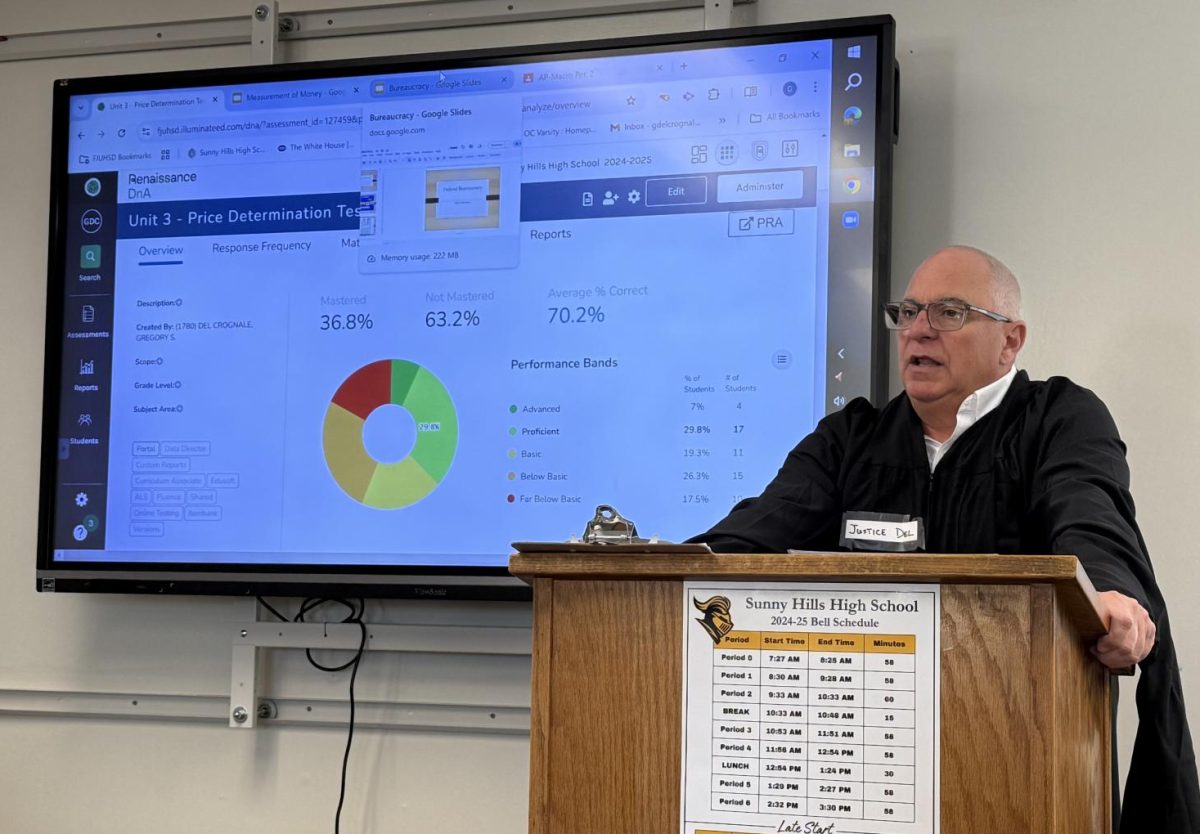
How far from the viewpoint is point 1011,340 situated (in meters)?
2.34

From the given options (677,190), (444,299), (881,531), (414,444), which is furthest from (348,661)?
(881,531)

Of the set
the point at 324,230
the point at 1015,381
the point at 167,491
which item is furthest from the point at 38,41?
the point at 1015,381

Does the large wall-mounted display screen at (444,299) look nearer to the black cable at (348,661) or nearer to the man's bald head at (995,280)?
the black cable at (348,661)

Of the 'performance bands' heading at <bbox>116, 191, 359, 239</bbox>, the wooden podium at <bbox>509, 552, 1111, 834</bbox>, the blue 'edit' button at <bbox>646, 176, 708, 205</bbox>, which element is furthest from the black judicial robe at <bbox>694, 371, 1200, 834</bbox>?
the 'performance bands' heading at <bbox>116, 191, 359, 239</bbox>

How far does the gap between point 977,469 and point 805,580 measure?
95cm

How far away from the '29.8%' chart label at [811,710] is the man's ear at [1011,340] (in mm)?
1152

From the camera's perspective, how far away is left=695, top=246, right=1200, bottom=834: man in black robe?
183 cm

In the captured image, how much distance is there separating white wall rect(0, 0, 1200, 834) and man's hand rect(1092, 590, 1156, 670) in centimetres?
130

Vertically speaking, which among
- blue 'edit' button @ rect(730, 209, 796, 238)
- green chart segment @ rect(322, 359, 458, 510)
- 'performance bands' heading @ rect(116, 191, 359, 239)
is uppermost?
'performance bands' heading @ rect(116, 191, 359, 239)

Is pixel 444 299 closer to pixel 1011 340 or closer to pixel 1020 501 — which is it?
pixel 1011 340

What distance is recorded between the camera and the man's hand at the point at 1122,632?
144 centimetres

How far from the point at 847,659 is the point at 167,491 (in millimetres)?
2161

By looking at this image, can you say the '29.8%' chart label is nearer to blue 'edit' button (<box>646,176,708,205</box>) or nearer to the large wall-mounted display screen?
the large wall-mounted display screen

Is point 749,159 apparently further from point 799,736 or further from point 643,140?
point 799,736
